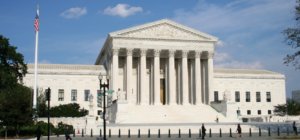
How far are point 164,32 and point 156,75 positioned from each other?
28.2ft

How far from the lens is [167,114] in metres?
69.9

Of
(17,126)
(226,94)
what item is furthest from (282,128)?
(17,126)

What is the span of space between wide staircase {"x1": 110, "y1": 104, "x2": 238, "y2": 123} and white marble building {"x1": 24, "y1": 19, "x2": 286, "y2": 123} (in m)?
0.17

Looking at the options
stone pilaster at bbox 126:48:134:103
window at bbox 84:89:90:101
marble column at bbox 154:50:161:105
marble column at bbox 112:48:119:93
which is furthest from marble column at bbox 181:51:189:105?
window at bbox 84:89:90:101

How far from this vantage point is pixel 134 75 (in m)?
87.0

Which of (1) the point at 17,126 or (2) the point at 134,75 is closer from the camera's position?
(1) the point at 17,126

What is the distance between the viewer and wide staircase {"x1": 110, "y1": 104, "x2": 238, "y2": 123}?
65875 millimetres

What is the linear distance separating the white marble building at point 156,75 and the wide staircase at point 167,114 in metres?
0.17

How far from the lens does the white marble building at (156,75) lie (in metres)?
76.6

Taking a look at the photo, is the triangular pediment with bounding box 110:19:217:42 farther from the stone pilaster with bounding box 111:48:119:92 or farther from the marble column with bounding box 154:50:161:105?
the marble column with bounding box 154:50:161:105

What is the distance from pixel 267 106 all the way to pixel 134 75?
3466 cm

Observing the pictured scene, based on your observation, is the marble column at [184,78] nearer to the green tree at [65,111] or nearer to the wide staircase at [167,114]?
the wide staircase at [167,114]

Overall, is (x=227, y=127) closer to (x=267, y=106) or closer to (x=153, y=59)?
(x=153, y=59)

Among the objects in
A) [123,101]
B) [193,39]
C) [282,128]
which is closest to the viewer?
[282,128]
